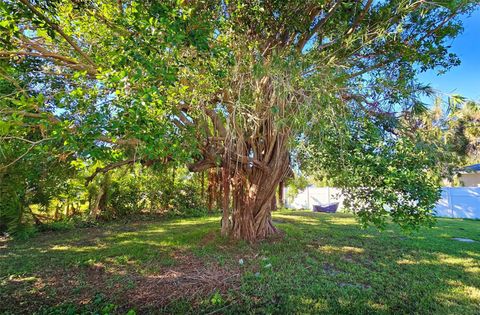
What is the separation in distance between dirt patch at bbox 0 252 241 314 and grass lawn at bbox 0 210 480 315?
0.01 metres

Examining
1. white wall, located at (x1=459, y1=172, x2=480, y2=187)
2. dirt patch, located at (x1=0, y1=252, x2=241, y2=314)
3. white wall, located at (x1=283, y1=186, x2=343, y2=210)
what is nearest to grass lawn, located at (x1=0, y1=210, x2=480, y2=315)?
dirt patch, located at (x1=0, y1=252, x2=241, y2=314)

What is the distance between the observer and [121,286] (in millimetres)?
3525

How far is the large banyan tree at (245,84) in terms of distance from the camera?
112 inches

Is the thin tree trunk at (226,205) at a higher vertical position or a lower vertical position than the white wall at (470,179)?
lower

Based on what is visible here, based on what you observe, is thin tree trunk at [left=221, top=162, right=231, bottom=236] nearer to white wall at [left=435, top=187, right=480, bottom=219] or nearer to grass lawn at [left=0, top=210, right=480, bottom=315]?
grass lawn at [left=0, top=210, right=480, bottom=315]

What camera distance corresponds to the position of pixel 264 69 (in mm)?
3867

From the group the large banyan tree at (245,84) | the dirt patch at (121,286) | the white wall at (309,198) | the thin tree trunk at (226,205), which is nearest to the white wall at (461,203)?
the white wall at (309,198)

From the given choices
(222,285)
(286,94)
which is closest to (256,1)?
(286,94)

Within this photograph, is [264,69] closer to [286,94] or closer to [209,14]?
[286,94]

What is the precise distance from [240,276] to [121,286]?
1608 mm

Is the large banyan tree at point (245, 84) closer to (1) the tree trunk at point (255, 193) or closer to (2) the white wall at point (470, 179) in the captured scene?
(1) the tree trunk at point (255, 193)

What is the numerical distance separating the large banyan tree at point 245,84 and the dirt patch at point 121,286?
1.69 meters

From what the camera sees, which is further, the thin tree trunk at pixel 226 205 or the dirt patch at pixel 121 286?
the thin tree trunk at pixel 226 205

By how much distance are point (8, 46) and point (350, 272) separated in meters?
5.44
